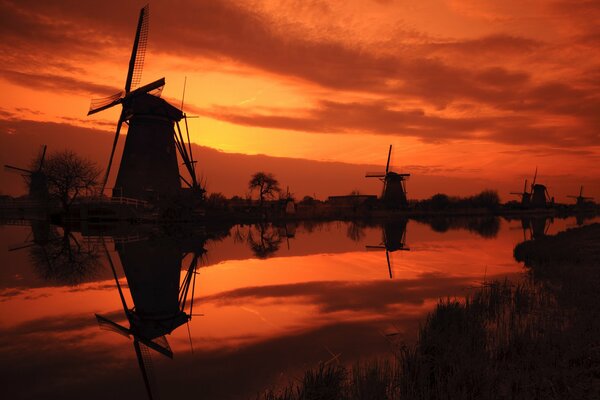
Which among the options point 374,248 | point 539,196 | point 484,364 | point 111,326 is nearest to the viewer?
point 484,364

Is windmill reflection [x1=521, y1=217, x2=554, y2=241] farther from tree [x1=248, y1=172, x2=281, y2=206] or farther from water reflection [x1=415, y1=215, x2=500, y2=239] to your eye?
tree [x1=248, y1=172, x2=281, y2=206]

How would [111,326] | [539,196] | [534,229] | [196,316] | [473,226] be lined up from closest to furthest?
[111,326] < [196,316] < [534,229] < [473,226] < [539,196]

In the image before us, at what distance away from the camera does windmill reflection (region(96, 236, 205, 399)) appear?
7.73 metres

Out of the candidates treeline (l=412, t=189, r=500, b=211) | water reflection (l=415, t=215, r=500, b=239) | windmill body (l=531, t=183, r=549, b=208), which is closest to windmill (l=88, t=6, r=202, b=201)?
water reflection (l=415, t=215, r=500, b=239)

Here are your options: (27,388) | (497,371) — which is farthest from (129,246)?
(497,371)

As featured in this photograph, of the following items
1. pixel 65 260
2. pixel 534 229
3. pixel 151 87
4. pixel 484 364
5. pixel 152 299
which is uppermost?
pixel 151 87

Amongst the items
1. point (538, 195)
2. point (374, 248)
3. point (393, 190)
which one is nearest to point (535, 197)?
point (538, 195)

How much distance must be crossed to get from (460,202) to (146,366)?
125226 millimetres

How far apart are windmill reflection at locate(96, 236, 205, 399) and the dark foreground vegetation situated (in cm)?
275

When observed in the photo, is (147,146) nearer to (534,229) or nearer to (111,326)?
(111,326)

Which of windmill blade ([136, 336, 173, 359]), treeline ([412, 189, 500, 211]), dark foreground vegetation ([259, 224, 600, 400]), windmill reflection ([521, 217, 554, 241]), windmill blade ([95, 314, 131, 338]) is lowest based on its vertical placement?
windmill blade ([95, 314, 131, 338])

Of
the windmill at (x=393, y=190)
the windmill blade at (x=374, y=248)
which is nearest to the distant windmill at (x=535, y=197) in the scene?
the windmill at (x=393, y=190)

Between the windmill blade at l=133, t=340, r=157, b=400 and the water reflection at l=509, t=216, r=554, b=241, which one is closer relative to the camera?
the windmill blade at l=133, t=340, r=157, b=400

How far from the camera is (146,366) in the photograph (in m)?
6.71
